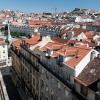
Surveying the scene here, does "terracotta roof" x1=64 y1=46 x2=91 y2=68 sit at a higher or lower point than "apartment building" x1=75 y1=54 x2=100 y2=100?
higher

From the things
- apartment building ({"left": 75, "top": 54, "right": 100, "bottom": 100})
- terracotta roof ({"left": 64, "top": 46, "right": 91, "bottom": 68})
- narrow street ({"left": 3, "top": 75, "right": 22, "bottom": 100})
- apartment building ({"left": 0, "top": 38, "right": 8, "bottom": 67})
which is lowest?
narrow street ({"left": 3, "top": 75, "right": 22, "bottom": 100})

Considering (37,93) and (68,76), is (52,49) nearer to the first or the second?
(68,76)

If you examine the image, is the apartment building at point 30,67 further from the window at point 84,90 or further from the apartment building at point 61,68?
the window at point 84,90

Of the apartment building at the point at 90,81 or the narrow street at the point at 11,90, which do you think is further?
the narrow street at the point at 11,90

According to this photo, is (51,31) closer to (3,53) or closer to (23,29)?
(23,29)

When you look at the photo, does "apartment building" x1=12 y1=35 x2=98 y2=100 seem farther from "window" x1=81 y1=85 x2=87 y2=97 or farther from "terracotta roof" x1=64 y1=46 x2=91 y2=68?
"window" x1=81 y1=85 x2=87 y2=97

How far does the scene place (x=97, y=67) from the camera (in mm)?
31688

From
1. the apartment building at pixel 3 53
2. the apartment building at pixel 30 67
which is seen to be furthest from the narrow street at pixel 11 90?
the apartment building at pixel 3 53

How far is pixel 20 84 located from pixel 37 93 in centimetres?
1647

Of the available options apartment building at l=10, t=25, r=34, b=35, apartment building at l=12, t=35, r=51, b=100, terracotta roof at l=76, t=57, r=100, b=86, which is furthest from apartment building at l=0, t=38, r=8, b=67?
apartment building at l=10, t=25, r=34, b=35

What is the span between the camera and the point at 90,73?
31.4 m

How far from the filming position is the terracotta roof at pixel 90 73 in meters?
29.8

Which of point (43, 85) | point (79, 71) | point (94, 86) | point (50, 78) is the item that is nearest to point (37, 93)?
point (43, 85)

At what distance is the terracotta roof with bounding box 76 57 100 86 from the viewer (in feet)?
97.7
